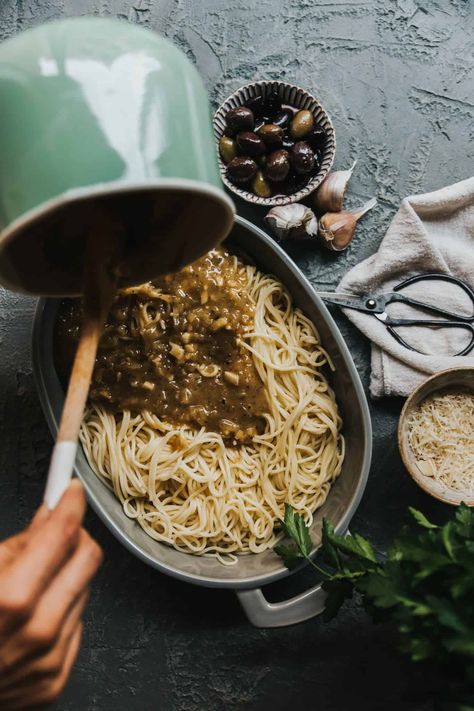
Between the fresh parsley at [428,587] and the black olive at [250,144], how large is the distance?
1431mm

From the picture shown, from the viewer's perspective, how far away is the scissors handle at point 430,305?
275 centimetres

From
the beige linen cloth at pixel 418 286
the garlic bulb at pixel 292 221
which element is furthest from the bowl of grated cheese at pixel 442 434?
the garlic bulb at pixel 292 221

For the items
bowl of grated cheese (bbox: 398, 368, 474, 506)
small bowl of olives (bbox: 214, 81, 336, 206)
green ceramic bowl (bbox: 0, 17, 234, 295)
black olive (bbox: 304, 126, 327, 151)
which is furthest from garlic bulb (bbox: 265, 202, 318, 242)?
green ceramic bowl (bbox: 0, 17, 234, 295)

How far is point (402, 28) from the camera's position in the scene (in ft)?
9.48

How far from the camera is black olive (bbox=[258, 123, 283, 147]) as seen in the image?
2650mm

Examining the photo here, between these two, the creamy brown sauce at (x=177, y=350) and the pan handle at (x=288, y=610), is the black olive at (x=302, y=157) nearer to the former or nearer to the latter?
the creamy brown sauce at (x=177, y=350)

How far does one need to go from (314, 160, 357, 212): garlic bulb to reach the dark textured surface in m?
0.13

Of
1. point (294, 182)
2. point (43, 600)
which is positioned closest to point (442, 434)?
point (294, 182)

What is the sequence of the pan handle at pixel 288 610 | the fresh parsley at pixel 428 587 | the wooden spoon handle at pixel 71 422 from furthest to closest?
1. the pan handle at pixel 288 610
2. the fresh parsley at pixel 428 587
3. the wooden spoon handle at pixel 71 422

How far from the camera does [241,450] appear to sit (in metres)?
2.66

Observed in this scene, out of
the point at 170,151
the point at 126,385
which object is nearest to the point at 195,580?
the point at 126,385

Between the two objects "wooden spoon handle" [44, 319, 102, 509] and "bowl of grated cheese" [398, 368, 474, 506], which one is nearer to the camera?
"wooden spoon handle" [44, 319, 102, 509]

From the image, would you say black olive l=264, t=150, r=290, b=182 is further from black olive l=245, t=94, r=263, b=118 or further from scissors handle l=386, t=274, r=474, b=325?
scissors handle l=386, t=274, r=474, b=325

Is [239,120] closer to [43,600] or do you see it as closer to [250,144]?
[250,144]
